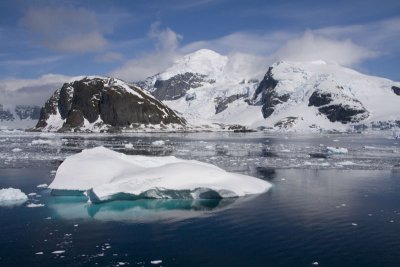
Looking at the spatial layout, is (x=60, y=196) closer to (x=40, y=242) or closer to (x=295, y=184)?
(x=40, y=242)

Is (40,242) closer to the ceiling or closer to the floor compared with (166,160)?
closer to the floor

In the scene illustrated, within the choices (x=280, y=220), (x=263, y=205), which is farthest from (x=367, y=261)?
(x=263, y=205)

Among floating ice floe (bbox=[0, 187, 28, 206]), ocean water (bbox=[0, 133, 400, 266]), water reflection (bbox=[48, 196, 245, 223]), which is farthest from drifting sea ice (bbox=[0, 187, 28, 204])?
water reflection (bbox=[48, 196, 245, 223])

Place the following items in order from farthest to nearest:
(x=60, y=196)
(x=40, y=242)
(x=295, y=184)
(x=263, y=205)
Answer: (x=295, y=184)
(x=60, y=196)
(x=263, y=205)
(x=40, y=242)

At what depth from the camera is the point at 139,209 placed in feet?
92.9

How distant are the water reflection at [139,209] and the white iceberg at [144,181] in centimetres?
59

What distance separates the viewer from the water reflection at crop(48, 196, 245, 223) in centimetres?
2606

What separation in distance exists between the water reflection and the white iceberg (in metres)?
0.59

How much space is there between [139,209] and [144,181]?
2.62 meters

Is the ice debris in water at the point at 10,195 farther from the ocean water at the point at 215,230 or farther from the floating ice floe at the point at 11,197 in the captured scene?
the ocean water at the point at 215,230

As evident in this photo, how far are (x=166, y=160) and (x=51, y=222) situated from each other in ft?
53.3

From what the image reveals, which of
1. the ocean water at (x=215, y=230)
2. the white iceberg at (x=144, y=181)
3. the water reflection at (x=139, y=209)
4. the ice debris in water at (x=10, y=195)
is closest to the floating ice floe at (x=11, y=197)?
the ice debris in water at (x=10, y=195)

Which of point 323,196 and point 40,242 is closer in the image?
point 40,242

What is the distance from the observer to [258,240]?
21328 mm
